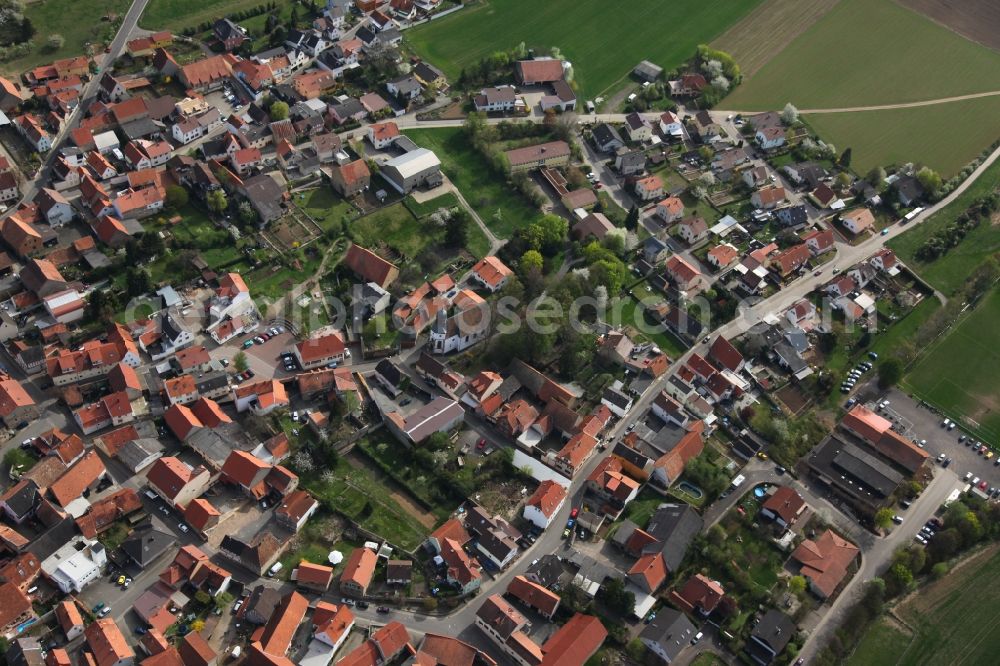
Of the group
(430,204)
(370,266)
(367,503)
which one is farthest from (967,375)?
(370,266)

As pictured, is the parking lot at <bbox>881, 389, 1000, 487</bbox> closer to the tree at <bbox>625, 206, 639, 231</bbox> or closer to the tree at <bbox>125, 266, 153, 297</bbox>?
the tree at <bbox>625, 206, 639, 231</bbox>

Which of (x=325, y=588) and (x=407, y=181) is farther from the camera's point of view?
(x=407, y=181)

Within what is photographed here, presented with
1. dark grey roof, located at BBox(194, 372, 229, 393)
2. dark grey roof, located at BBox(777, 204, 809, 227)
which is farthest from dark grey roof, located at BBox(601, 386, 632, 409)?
dark grey roof, located at BBox(777, 204, 809, 227)

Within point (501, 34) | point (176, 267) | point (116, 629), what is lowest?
point (116, 629)

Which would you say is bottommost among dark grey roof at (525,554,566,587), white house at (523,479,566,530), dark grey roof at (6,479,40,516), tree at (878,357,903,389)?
dark grey roof at (6,479,40,516)

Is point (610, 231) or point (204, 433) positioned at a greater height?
point (610, 231)

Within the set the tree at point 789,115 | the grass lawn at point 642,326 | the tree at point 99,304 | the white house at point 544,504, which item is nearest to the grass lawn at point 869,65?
the tree at point 789,115

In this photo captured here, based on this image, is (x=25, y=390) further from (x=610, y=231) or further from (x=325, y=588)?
(x=610, y=231)

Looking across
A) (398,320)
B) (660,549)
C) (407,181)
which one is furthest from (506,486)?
(407,181)
